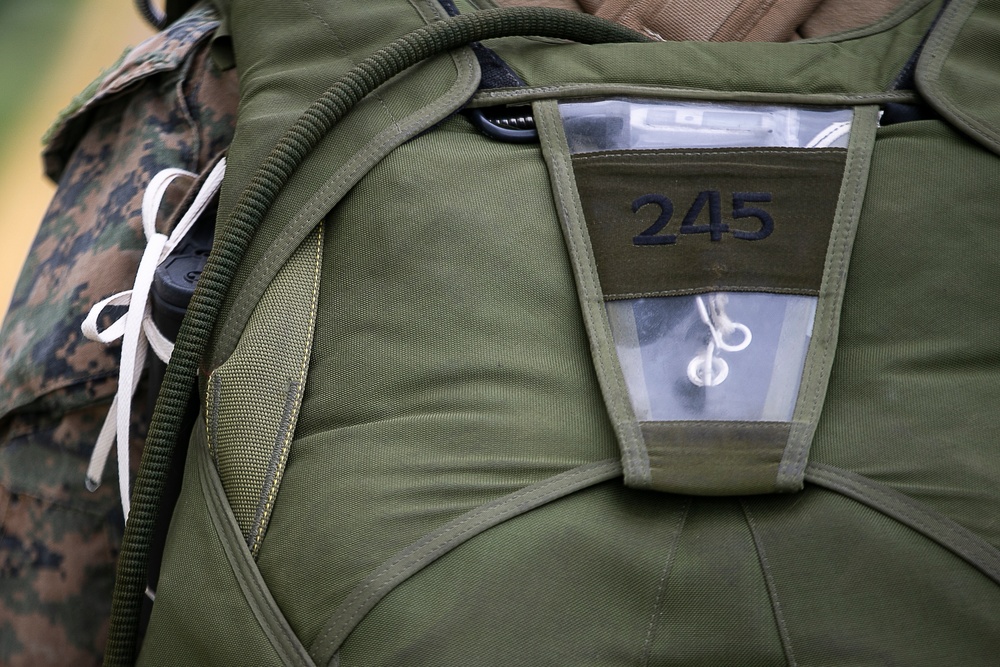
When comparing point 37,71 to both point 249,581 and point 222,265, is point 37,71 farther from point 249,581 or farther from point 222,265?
point 249,581

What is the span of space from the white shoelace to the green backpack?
0.23 ft

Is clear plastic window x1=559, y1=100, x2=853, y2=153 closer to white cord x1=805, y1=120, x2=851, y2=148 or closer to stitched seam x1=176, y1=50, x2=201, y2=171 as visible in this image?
white cord x1=805, y1=120, x2=851, y2=148

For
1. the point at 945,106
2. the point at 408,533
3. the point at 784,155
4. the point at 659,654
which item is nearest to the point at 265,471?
the point at 408,533

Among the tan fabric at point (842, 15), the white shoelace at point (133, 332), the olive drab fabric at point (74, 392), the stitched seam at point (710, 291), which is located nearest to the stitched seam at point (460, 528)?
the stitched seam at point (710, 291)

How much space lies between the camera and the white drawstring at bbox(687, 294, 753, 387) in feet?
1.83

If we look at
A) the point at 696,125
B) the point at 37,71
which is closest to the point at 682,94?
the point at 696,125

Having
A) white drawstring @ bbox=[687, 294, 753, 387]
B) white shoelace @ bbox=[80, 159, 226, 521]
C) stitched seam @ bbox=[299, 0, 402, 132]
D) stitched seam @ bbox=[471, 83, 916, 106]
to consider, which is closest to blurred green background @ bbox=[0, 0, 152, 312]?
white shoelace @ bbox=[80, 159, 226, 521]

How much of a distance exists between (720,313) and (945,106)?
0.70 feet

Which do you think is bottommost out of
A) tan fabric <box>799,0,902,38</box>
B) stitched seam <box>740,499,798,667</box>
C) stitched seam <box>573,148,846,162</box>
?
stitched seam <box>740,499,798,667</box>

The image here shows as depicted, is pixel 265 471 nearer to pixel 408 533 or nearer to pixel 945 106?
→ pixel 408 533

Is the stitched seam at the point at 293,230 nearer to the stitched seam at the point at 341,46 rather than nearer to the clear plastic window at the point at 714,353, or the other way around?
the stitched seam at the point at 341,46

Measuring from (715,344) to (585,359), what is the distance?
78 mm

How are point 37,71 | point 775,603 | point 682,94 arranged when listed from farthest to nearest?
1. point 37,71
2. point 682,94
3. point 775,603

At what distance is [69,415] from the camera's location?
0.77 meters
